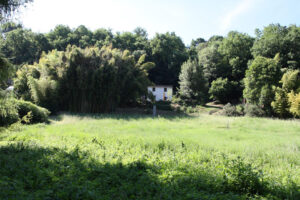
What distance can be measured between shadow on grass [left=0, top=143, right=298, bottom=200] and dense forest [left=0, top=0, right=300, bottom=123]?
149 inches

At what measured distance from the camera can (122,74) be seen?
20.4 m

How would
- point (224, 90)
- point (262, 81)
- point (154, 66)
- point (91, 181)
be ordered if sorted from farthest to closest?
point (224, 90)
point (154, 66)
point (262, 81)
point (91, 181)

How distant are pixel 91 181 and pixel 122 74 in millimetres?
16576

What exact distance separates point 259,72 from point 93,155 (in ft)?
76.6

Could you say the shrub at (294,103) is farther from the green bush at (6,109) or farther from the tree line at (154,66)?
the green bush at (6,109)

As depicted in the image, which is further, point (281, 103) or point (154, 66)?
point (154, 66)

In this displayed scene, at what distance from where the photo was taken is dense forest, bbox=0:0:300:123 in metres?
18.6

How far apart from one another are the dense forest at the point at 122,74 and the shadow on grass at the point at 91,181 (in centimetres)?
378

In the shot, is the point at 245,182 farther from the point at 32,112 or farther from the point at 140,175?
the point at 32,112

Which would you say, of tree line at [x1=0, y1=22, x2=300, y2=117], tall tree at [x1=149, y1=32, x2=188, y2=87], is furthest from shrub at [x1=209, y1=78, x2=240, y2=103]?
tall tree at [x1=149, y1=32, x2=188, y2=87]

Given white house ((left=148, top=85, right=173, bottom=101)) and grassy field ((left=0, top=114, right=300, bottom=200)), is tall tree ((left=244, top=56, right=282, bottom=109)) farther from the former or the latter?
grassy field ((left=0, top=114, right=300, bottom=200))

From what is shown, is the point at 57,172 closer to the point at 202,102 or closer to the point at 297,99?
the point at 297,99

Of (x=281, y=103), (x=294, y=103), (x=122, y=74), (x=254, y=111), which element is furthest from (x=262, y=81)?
(x=122, y=74)

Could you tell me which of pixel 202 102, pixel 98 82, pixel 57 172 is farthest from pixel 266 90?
pixel 57 172
